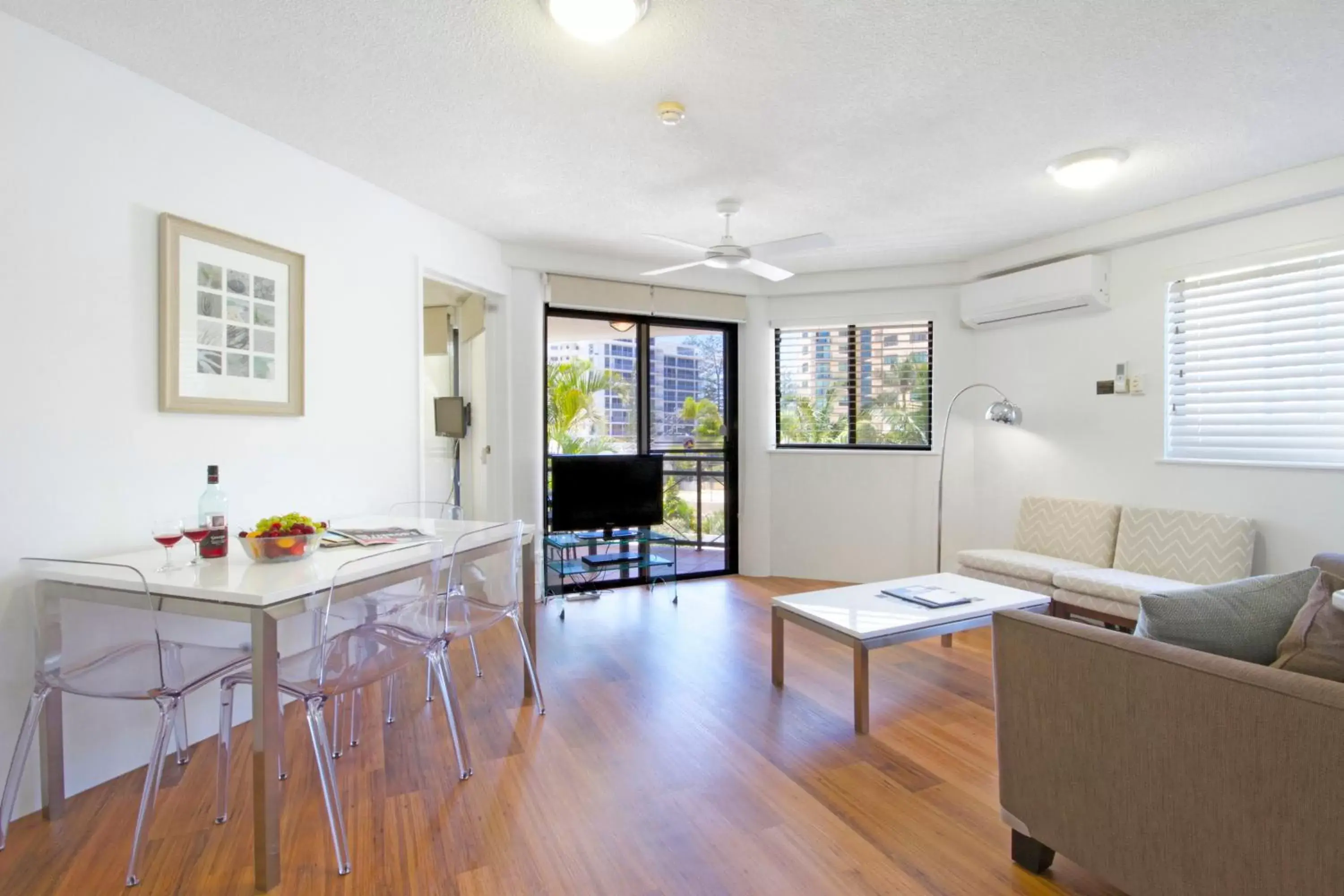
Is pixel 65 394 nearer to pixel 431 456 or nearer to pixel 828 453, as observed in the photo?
pixel 431 456

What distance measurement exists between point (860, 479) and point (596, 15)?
12.8 feet

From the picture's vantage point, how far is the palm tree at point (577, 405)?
472 cm

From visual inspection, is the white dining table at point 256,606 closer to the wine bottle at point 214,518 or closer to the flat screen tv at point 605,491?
the wine bottle at point 214,518

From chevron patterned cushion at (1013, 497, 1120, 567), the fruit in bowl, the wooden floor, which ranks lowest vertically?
the wooden floor

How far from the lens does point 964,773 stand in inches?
88.0

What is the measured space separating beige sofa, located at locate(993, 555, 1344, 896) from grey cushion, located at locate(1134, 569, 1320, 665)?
11cm

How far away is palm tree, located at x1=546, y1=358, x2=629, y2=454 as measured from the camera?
4723mm

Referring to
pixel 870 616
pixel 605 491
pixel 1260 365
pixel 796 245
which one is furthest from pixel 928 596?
pixel 605 491

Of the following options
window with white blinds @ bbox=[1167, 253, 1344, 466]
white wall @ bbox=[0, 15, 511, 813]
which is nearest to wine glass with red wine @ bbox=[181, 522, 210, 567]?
white wall @ bbox=[0, 15, 511, 813]


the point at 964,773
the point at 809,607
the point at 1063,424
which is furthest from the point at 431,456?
the point at 1063,424

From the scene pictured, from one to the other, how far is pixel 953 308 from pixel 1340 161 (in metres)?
2.14

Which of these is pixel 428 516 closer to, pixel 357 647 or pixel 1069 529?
pixel 357 647

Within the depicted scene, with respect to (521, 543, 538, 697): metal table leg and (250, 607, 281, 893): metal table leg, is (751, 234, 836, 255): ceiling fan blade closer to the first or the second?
(521, 543, 538, 697): metal table leg

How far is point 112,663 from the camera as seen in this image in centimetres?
188
